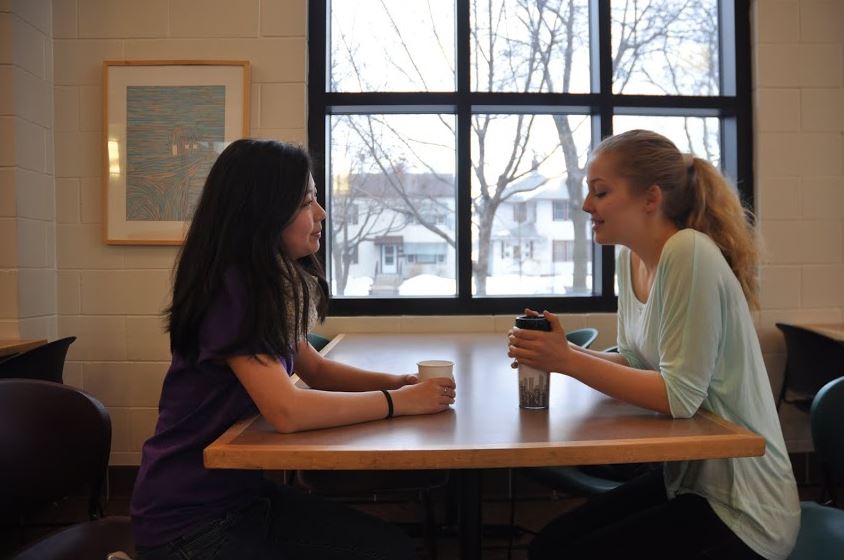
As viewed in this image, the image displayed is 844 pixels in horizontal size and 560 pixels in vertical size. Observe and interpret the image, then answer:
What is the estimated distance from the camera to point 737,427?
1082 millimetres

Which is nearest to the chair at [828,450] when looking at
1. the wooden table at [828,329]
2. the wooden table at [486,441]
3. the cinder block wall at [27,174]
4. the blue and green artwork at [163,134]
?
the wooden table at [486,441]

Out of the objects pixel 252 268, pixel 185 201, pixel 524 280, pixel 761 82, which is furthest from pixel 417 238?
pixel 252 268

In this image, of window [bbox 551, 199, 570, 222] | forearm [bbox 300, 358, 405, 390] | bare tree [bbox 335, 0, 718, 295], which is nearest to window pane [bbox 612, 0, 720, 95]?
bare tree [bbox 335, 0, 718, 295]

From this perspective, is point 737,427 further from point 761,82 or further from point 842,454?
point 761,82

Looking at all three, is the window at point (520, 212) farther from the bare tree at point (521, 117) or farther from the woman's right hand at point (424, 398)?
the woman's right hand at point (424, 398)

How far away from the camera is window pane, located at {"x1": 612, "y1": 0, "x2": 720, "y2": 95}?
3314 millimetres

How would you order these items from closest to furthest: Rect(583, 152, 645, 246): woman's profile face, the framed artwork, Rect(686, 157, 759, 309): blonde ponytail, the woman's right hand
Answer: the woman's right hand → Rect(686, 157, 759, 309): blonde ponytail → Rect(583, 152, 645, 246): woman's profile face → the framed artwork

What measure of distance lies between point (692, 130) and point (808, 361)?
135 centimetres

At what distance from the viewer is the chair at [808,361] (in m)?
2.78

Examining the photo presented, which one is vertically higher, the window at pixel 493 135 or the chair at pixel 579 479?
the window at pixel 493 135

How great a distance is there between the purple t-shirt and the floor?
4.92 ft

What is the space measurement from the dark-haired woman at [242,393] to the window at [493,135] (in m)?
2.04

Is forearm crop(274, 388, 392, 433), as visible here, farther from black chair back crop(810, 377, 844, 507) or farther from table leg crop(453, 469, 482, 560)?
black chair back crop(810, 377, 844, 507)

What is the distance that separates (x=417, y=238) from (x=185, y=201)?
1191 millimetres
